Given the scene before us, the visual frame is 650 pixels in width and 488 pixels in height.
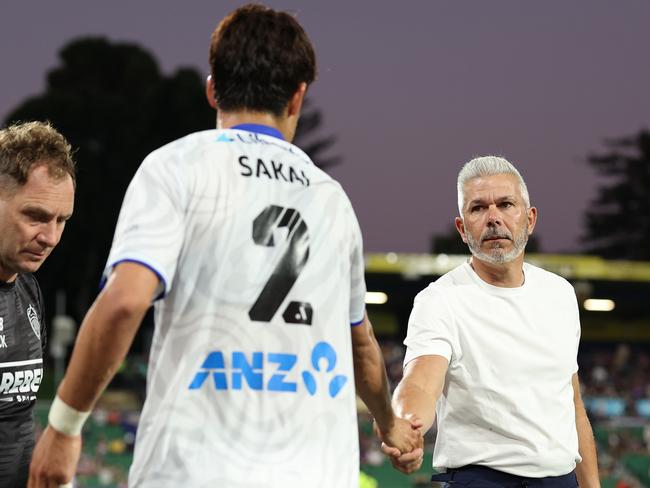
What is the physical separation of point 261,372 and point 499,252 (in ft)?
8.10

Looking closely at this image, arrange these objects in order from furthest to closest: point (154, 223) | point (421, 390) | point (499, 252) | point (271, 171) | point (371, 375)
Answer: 1. point (499, 252)
2. point (421, 390)
3. point (371, 375)
4. point (271, 171)
5. point (154, 223)

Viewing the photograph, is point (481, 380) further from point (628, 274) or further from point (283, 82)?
point (628, 274)

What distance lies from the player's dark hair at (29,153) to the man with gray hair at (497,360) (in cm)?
183

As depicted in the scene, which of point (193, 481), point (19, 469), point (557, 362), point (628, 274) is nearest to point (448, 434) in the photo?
point (557, 362)

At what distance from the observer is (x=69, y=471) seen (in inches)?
119

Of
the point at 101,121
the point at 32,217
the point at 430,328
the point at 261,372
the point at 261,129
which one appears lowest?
the point at 101,121

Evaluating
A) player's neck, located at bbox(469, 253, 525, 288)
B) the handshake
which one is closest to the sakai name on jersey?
the handshake

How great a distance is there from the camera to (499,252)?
5.39 m

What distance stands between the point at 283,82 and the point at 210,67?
241 mm

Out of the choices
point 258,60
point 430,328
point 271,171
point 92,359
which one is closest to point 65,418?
point 92,359

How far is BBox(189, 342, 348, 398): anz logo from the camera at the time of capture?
3.15 m

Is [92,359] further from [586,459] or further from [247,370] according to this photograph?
[586,459]

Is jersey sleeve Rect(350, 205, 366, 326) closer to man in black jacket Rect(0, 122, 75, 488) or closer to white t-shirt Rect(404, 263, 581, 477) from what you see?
man in black jacket Rect(0, 122, 75, 488)

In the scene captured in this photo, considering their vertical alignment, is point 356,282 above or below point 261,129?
below
